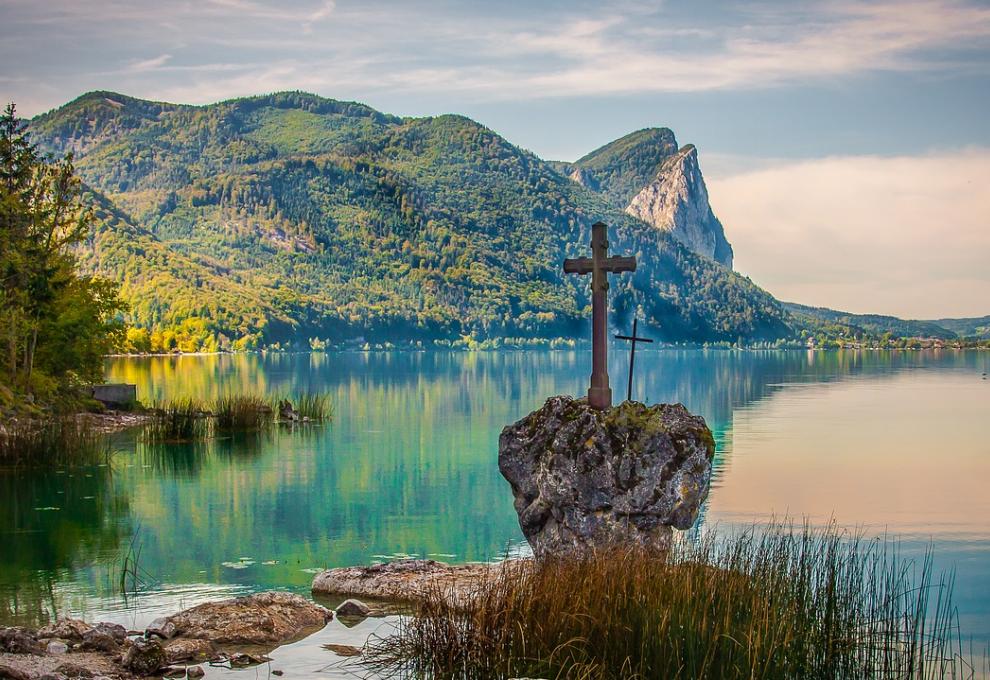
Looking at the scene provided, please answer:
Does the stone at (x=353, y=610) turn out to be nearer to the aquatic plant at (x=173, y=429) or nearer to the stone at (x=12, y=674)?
the stone at (x=12, y=674)

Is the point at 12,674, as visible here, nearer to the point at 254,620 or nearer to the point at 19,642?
the point at 19,642

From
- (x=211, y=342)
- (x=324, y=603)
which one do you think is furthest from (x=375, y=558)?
(x=211, y=342)

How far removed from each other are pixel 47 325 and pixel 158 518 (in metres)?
18.1

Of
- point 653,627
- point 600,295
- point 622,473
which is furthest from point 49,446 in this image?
point 653,627

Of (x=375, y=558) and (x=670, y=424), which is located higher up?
(x=670, y=424)

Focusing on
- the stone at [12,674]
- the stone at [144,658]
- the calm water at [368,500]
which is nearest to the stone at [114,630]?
the stone at [144,658]

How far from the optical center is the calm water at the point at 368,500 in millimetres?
13797

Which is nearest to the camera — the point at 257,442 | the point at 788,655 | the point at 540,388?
the point at 788,655

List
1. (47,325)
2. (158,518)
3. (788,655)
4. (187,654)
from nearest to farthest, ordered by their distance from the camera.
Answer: (788,655)
(187,654)
(158,518)
(47,325)

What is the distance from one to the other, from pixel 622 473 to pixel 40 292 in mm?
25088

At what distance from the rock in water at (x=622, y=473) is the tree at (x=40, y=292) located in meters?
22.0

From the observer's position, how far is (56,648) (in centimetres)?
895

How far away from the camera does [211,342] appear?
495 feet

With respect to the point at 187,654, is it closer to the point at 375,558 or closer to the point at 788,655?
the point at 788,655
